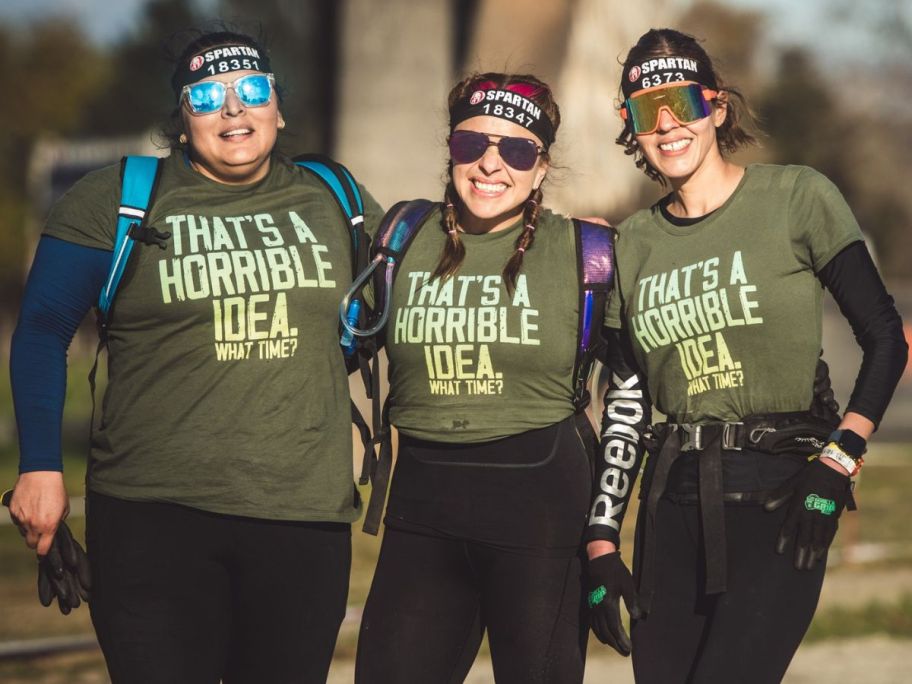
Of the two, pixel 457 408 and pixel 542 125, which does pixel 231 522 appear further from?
pixel 542 125

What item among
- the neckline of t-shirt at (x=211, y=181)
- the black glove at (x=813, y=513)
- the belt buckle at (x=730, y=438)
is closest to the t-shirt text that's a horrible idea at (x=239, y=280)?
the neckline of t-shirt at (x=211, y=181)

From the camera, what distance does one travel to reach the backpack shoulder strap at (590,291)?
379 centimetres

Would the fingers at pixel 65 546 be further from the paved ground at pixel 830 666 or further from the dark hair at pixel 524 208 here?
the paved ground at pixel 830 666

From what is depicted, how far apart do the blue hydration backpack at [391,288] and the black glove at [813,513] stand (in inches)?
25.9

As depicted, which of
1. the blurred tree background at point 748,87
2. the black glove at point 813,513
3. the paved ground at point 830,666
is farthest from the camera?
the blurred tree background at point 748,87

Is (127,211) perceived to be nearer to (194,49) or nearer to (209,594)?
(194,49)

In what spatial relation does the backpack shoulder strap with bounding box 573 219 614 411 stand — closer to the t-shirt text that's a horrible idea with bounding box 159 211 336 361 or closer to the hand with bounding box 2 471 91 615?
the t-shirt text that's a horrible idea with bounding box 159 211 336 361

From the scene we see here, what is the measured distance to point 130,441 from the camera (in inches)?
143

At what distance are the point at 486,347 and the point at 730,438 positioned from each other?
0.69 meters

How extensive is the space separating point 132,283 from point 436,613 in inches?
47.5

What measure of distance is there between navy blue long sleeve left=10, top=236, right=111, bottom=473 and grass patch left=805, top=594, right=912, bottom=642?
15.6 feet

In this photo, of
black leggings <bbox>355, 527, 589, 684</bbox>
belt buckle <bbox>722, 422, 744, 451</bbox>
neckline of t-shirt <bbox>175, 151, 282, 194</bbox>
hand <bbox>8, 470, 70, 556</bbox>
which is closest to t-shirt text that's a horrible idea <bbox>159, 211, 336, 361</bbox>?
neckline of t-shirt <bbox>175, 151, 282, 194</bbox>

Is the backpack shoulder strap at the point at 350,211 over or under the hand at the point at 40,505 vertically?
over

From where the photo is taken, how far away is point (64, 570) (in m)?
3.57
